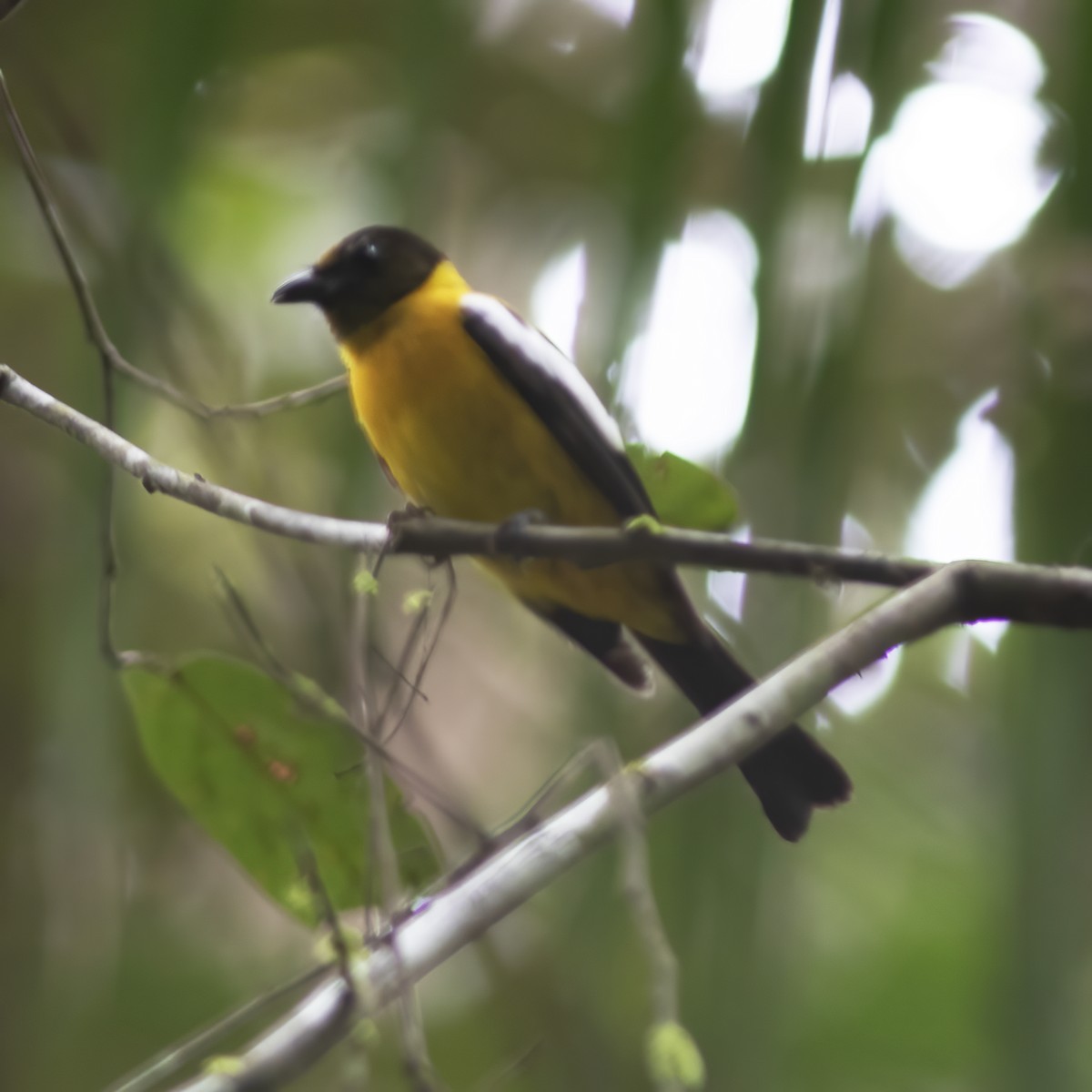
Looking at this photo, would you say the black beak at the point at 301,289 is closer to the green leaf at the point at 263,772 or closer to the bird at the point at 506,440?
the bird at the point at 506,440

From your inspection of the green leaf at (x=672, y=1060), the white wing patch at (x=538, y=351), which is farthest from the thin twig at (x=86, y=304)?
the green leaf at (x=672, y=1060)

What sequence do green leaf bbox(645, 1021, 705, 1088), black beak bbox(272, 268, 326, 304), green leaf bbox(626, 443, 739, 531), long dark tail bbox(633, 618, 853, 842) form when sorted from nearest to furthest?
green leaf bbox(645, 1021, 705, 1088) < green leaf bbox(626, 443, 739, 531) < long dark tail bbox(633, 618, 853, 842) < black beak bbox(272, 268, 326, 304)

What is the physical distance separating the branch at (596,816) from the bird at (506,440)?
34.2 inches

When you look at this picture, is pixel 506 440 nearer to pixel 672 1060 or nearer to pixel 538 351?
pixel 538 351

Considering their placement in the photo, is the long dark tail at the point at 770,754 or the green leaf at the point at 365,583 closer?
the green leaf at the point at 365,583

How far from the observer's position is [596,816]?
0.98m

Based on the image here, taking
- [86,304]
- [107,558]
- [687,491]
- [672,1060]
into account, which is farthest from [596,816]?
[86,304]

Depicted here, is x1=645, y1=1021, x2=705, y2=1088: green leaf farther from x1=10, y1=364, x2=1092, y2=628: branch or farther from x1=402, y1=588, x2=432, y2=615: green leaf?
x1=402, y1=588, x2=432, y2=615: green leaf

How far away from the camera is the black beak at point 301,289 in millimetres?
2326

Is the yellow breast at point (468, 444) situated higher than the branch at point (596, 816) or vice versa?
the yellow breast at point (468, 444)

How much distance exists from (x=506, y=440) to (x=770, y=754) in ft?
2.30

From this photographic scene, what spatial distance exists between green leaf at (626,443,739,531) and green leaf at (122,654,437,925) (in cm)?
45

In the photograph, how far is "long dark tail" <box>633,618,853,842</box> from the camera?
1586mm

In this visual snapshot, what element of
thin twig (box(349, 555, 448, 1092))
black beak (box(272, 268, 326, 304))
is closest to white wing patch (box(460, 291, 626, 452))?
black beak (box(272, 268, 326, 304))
